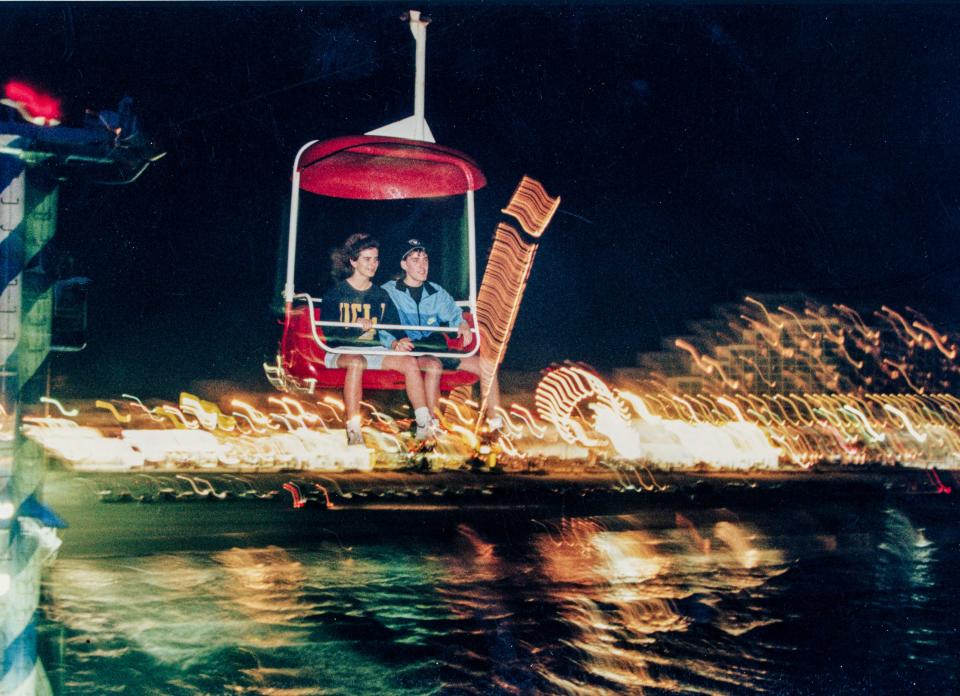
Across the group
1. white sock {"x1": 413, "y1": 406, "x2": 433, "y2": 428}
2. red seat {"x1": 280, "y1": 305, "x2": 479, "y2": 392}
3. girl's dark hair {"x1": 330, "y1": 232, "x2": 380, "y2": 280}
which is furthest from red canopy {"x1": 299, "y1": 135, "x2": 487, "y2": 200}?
white sock {"x1": 413, "y1": 406, "x2": 433, "y2": 428}

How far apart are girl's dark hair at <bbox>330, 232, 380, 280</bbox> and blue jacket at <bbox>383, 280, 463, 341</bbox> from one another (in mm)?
286

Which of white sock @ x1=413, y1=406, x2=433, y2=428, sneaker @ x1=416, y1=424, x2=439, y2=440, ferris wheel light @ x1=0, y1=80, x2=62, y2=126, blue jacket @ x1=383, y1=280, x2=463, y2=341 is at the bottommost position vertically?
sneaker @ x1=416, y1=424, x2=439, y2=440

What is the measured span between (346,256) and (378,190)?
1.04 m

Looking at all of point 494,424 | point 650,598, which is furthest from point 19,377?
point 650,598

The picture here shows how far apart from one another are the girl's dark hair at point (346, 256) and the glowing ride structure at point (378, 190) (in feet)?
0.94

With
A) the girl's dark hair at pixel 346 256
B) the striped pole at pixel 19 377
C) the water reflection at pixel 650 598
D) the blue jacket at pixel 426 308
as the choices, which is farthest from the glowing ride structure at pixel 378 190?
the water reflection at pixel 650 598

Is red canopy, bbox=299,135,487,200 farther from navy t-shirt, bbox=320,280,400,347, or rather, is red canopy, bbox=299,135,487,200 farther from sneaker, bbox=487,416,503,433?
sneaker, bbox=487,416,503,433

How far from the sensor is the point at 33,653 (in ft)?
9.72

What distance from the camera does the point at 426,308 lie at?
5277 millimetres

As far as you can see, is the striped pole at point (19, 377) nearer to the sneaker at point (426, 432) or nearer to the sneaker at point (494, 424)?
the sneaker at point (426, 432)

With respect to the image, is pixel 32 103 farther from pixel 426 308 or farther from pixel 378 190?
pixel 378 190

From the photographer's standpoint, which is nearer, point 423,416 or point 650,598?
point 423,416

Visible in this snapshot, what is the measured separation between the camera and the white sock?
4.73 metres

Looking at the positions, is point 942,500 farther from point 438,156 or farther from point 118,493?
point 118,493
